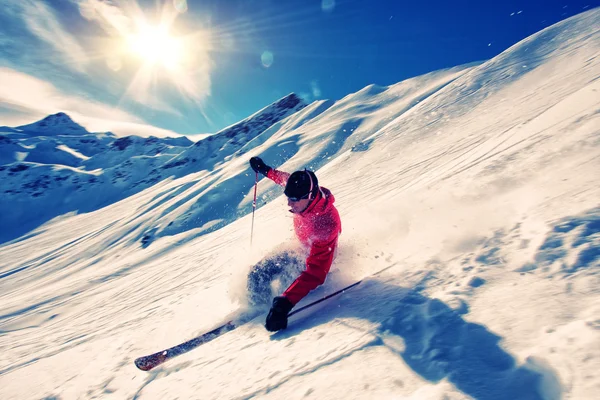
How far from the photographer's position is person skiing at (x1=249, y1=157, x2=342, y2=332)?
3.04m

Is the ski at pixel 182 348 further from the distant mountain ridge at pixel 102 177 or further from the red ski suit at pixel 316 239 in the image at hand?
→ the distant mountain ridge at pixel 102 177

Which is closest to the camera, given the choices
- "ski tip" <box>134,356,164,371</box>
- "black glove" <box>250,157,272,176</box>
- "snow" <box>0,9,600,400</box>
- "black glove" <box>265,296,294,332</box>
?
"snow" <box>0,9,600,400</box>

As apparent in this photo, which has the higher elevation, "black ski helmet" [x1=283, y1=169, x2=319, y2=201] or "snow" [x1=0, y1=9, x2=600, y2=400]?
"black ski helmet" [x1=283, y1=169, x2=319, y2=201]

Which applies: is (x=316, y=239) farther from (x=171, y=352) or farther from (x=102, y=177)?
(x=102, y=177)

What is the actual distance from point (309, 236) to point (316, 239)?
0.84 feet

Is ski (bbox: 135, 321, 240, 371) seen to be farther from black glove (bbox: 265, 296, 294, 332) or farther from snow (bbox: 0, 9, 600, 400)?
black glove (bbox: 265, 296, 294, 332)

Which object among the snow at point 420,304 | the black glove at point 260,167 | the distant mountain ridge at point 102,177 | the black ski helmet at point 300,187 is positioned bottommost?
the snow at point 420,304

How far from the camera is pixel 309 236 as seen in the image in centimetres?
359

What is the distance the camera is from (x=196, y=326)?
166 inches

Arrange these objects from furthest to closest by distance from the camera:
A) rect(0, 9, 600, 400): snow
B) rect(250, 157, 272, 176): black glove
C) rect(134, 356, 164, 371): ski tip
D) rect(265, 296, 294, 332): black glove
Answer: rect(250, 157, 272, 176): black glove, rect(134, 356, 164, 371): ski tip, rect(265, 296, 294, 332): black glove, rect(0, 9, 600, 400): snow

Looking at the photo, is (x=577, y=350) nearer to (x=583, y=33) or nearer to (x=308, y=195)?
(x=308, y=195)

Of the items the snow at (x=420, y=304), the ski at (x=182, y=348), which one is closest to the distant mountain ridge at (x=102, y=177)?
the snow at (x=420, y=304)

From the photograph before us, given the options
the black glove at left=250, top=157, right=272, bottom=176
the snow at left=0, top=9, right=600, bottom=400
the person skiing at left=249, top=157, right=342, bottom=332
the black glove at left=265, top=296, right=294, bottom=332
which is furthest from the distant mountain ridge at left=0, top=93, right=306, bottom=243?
the black glove at left=265, top=296, right=294, bottom=332

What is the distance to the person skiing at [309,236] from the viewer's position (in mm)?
3043
